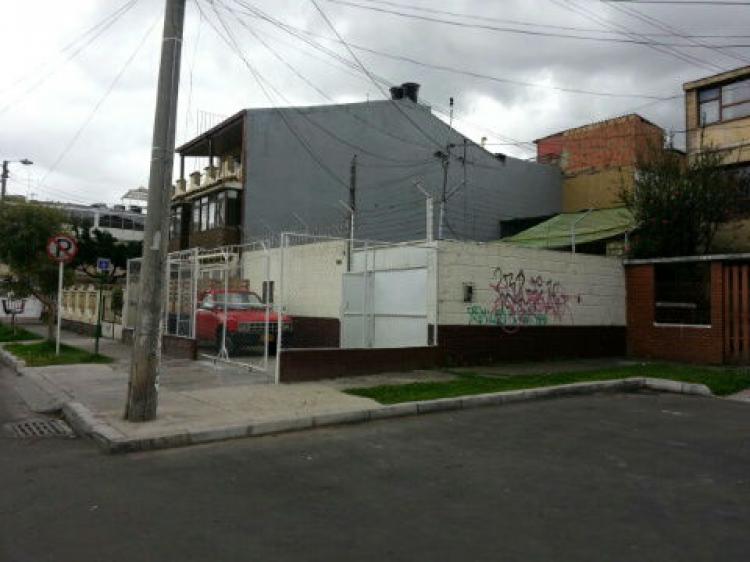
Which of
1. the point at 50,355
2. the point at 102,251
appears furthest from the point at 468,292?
the point at 102,251

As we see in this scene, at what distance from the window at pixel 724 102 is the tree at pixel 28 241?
843 inches

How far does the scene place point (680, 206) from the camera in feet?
61.5

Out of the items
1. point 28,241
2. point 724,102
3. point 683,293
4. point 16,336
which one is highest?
point 724,102

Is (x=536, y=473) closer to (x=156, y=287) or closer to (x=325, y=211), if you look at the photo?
(x=156, y=287)

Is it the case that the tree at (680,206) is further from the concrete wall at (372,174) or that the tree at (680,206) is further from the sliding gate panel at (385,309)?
the concrete wall at (372,174)

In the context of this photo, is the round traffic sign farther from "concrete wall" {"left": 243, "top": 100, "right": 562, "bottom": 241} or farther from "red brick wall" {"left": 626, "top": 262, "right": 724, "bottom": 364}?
"red brick wall" {"left": 626, "top": 262, "right": 724, "bottom": 364}

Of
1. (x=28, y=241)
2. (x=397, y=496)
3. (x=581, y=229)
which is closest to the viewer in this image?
(x=397, y=496)

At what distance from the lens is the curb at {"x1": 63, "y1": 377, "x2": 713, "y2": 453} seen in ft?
24.5

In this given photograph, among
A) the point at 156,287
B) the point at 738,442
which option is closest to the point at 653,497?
the point at 738,442

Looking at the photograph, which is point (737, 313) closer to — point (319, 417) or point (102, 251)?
point (319, 417)

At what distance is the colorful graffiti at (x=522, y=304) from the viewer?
48.3 feet

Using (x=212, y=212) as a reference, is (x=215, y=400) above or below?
below

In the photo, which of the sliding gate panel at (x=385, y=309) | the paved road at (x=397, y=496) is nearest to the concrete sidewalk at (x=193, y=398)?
the paved road at (x=397, y=496)

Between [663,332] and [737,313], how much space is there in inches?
75.1
